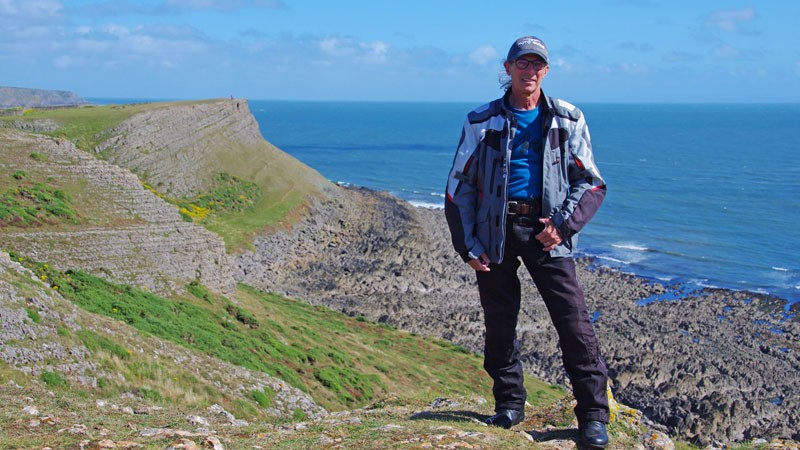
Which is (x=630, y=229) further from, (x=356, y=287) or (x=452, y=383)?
(x=452, y=383)

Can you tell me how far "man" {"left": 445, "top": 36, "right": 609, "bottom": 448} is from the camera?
7.38 meters

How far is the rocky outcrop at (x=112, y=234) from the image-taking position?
2308 cm

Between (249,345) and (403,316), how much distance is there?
23.6 meters

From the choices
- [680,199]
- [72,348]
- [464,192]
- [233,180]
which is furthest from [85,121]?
[680,199]

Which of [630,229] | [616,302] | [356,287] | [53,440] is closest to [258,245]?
[356,287]

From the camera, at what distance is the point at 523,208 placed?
743 cm

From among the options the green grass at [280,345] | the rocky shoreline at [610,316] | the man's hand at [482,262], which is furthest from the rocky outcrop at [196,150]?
the man's hand at [482,262]

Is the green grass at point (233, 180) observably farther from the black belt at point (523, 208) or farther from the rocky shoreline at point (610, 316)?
the black belt at point (523, 208)

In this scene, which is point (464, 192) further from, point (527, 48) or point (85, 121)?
point (85, 121)

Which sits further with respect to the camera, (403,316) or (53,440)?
(403,316)

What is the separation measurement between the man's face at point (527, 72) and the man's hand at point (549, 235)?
127cm

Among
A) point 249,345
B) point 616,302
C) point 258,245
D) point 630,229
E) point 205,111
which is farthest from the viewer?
point 630,229

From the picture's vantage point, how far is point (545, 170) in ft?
24.2

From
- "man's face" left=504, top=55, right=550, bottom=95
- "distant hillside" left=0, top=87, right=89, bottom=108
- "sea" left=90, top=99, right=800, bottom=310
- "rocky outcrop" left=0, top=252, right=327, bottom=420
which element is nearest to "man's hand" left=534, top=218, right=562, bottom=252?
"man's face" left=504, top=55, right=550, bottom=95
